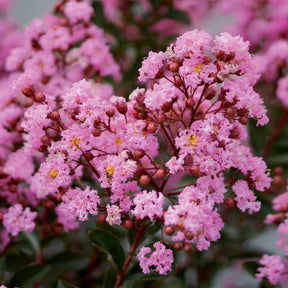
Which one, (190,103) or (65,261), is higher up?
(190,103)

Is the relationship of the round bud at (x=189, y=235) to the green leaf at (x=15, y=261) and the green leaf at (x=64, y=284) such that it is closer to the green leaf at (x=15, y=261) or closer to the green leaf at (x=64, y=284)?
the green leaf at (x=64, y=284)

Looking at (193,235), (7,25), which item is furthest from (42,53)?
(7,25)

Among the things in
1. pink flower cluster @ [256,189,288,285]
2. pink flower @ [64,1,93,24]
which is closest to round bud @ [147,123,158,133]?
pink flower cluster @ [256,189,288,285]

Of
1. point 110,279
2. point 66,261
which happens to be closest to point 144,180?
point 110,279

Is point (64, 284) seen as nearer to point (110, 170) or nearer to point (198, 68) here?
point (110, 170)

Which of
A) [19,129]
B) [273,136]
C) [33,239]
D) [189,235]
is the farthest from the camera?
[273,136]
